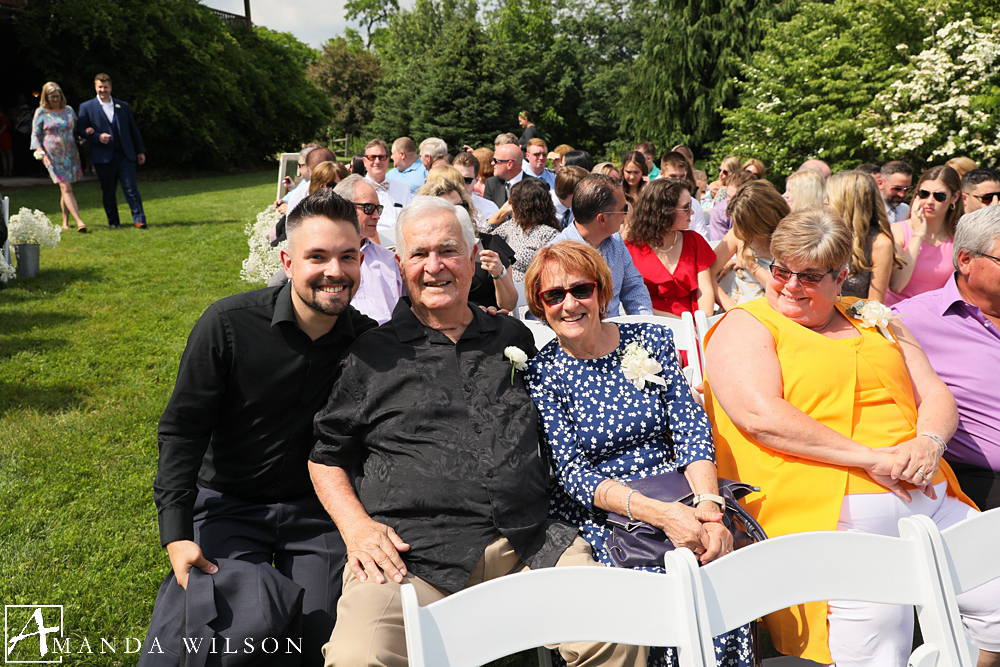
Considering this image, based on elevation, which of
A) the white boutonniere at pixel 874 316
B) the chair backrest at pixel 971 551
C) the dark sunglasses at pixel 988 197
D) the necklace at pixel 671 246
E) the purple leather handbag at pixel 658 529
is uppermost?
the dark sunglasses at pixel 988 197

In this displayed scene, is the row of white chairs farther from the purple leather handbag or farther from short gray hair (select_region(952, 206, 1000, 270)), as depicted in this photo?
short gray hair (select_region(952, 206, 1000, 270))

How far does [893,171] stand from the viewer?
22.1ft

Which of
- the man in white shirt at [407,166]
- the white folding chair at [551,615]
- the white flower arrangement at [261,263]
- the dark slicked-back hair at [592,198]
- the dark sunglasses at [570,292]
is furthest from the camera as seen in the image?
the man in white shirt at [407,166]

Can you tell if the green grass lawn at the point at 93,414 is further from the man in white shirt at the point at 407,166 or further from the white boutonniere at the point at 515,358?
the man in white shirt at the point at 407,166

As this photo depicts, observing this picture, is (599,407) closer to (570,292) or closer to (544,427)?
(544,427)

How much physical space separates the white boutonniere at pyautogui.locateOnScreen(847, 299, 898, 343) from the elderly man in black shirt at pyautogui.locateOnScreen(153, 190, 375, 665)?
1988 millimetres

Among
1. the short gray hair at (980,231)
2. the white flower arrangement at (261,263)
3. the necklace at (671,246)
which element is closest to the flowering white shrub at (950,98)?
the necklace at (671,246)

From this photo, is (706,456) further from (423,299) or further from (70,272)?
(70,272)

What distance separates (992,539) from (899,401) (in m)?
0.89

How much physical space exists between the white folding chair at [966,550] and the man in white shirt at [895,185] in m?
5.50

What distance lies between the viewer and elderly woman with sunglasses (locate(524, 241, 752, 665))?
260cm

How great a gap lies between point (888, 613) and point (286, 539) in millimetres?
2065

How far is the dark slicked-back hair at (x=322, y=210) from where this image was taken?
106 inches

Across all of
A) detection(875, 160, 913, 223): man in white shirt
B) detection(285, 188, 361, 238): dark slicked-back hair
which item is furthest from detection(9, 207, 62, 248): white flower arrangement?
detection(875, 160, 913, 223): man in white shirt
